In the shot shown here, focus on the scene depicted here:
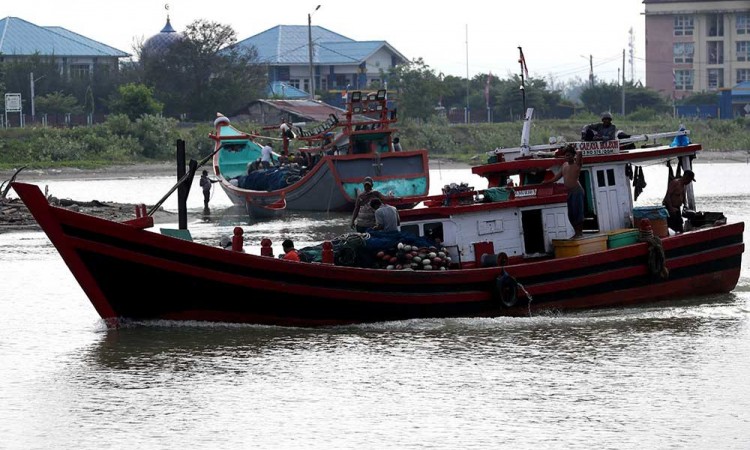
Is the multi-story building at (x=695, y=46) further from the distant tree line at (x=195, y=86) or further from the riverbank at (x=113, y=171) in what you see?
the riverbank at (x=113, y=171)

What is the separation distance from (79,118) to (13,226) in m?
42.8

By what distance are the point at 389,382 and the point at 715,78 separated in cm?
9828

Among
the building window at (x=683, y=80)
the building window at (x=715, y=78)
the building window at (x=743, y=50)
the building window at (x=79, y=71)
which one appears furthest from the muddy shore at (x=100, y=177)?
the building window at (x=683, y=80)

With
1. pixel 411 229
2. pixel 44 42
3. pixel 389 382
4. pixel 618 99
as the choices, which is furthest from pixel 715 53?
pixel 389 382

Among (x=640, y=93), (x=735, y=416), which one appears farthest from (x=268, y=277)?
(x=640, y=93)

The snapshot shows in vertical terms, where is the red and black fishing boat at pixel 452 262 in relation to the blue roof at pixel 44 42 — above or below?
below

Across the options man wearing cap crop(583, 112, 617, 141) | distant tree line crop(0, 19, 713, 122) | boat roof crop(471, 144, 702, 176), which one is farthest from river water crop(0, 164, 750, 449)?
distant tree line crop(0, 19, 713, 122)

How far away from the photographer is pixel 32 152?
205ft

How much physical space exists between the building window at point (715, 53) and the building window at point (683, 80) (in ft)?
7.14

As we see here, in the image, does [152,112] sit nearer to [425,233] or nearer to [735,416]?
[425,233]

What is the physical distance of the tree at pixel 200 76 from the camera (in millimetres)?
80625

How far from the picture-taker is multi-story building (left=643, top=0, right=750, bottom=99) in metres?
105

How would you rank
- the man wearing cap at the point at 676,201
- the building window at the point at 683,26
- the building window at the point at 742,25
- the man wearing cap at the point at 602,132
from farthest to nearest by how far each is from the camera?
the building window at the point at 683,26 → the building window at the point at 742,25 → the man wearing cap at the point at 676,201 → the man wearing cap at the point at 602,132

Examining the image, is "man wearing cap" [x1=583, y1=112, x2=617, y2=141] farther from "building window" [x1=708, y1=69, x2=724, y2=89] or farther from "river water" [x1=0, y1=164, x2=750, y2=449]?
"building window" [x1=708, y1=69, x2=724, y2=89]
